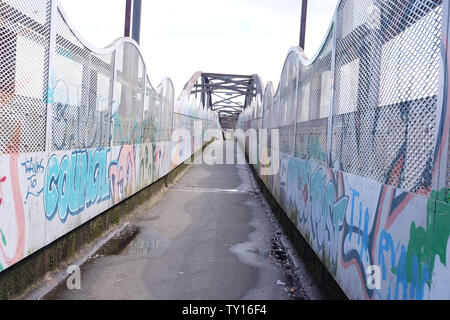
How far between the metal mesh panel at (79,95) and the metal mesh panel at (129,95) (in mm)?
535

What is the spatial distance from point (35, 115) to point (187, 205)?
18.6ft

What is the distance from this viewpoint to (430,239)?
2.08 metres

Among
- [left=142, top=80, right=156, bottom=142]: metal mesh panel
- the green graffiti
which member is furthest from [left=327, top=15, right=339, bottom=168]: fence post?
[left=142, top=80, right=156, bottom=142]: metal mesh panel

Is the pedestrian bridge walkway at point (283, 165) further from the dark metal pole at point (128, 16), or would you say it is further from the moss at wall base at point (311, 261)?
the dark metal pole at point (128, 16)

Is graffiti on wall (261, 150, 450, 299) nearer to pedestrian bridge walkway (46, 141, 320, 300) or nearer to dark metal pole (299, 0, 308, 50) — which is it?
pedestrian bridge walkway (46, 141, 320, 300)

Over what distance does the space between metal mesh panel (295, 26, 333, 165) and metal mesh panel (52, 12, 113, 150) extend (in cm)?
307

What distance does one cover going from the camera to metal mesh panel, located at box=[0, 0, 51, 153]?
3.38 m

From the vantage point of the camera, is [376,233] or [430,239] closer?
[430,239]

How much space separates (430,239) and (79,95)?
4375mm

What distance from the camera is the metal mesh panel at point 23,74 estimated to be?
3.38 meters

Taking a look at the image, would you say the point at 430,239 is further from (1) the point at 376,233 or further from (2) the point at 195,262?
(2) the point at 195,262

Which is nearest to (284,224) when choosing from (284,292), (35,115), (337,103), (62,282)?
(284,292)

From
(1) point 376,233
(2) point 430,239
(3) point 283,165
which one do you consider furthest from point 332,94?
(3) point 283,165
